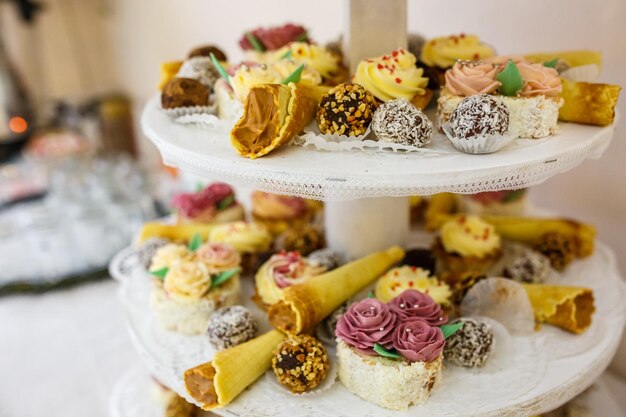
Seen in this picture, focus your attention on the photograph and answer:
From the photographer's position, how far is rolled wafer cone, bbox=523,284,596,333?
36.6 inches

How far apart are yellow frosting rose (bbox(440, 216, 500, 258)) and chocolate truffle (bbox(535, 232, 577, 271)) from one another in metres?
0.09

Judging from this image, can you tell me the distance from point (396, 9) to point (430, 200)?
58 centimetres

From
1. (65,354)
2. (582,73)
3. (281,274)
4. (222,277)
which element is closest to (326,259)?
(281,274)

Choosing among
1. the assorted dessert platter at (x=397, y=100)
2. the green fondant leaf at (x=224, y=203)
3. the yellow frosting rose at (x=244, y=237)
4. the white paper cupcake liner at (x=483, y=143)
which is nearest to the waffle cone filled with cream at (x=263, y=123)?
the assorted dessert platter at (x=397, y=100)

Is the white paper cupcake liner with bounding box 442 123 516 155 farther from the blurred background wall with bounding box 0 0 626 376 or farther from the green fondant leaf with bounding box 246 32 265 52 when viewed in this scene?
the blurred background wall with bounding box 0 0 626 376

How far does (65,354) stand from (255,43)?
3.39 ft

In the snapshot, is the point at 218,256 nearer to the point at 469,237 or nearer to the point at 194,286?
the point at 194,286

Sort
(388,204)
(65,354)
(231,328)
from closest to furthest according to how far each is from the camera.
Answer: (231,328) → (388,204) → (65,354)

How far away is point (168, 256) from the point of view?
1.08 m

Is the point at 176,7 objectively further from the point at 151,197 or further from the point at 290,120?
the point at 290,120

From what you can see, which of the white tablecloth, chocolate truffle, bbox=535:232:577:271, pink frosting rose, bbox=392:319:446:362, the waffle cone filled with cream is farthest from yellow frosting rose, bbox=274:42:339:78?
the white tablecloth

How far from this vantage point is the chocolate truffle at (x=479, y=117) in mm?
713

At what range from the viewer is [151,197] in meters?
2.32

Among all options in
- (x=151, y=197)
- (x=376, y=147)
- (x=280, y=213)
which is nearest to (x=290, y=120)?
(x=376, y=147)
